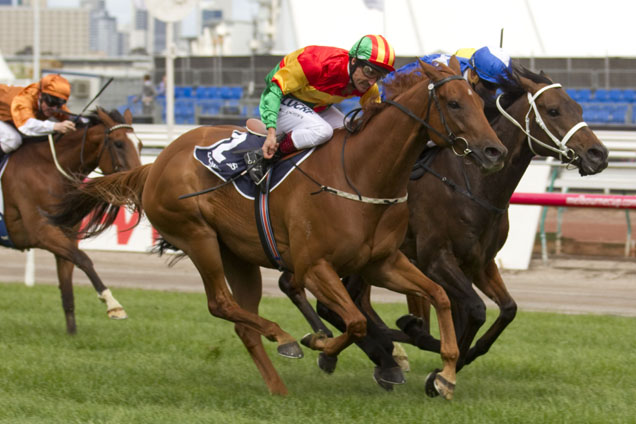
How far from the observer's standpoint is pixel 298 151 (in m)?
5.48

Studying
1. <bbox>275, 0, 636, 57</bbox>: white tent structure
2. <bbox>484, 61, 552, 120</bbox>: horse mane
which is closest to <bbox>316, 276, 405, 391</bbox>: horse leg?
<bbox>484, 61, 552, 120</bbox>: horse mane

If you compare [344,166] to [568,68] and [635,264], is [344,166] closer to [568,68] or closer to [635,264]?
[635,264]

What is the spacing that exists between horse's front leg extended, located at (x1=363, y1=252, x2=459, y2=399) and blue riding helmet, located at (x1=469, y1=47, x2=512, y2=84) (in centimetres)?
128

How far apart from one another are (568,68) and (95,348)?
17339mm

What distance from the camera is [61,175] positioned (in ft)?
25.5

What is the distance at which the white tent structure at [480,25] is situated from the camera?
25172mm

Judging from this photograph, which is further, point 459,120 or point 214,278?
point 214,278

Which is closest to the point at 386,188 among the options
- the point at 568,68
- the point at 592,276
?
the point at 592,276

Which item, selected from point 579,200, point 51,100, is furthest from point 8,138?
point 579,200

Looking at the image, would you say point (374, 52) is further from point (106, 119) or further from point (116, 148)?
point (106, 119)

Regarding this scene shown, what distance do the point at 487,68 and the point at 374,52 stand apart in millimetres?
918

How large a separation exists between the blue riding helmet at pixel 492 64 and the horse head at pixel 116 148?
3.07 meters

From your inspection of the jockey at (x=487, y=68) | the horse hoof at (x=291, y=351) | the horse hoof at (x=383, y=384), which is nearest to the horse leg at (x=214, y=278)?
the horse hoof at (x=291, y=351)

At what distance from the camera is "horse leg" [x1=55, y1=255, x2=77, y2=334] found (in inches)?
294
